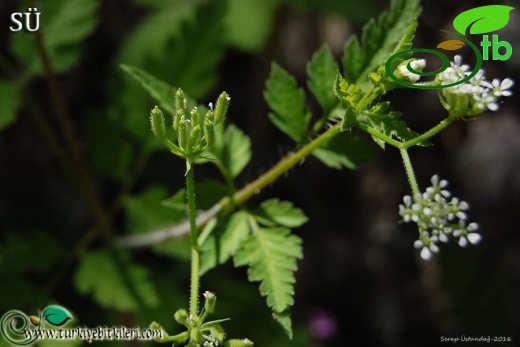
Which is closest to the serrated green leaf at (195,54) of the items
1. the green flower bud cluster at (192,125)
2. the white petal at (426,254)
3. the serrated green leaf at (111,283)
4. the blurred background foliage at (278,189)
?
the blurred background foliage at (278,189)

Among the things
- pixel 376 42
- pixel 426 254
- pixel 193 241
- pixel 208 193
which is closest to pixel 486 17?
pixel 376 42

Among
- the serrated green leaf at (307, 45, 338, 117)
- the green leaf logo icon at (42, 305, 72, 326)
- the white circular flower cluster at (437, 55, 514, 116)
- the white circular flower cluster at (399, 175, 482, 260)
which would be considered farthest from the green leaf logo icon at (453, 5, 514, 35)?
the green leaf logo icon at (42, 305, 72, 326)

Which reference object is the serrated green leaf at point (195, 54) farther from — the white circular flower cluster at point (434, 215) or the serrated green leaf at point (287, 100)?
the white circular flower cluster at point (434, 215)

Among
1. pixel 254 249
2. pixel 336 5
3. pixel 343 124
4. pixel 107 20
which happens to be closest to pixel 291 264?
pixel 254 249

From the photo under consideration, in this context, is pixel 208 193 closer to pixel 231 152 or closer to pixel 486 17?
pixel 231 152

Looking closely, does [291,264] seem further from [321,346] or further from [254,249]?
[321,346]

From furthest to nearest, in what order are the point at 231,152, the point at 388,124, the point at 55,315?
the point at 55,315
the point at 231,152
the point at 388,124

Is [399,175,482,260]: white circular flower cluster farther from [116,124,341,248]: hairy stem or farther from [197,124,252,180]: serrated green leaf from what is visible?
[197,124,252,180]: serrated green leaf
